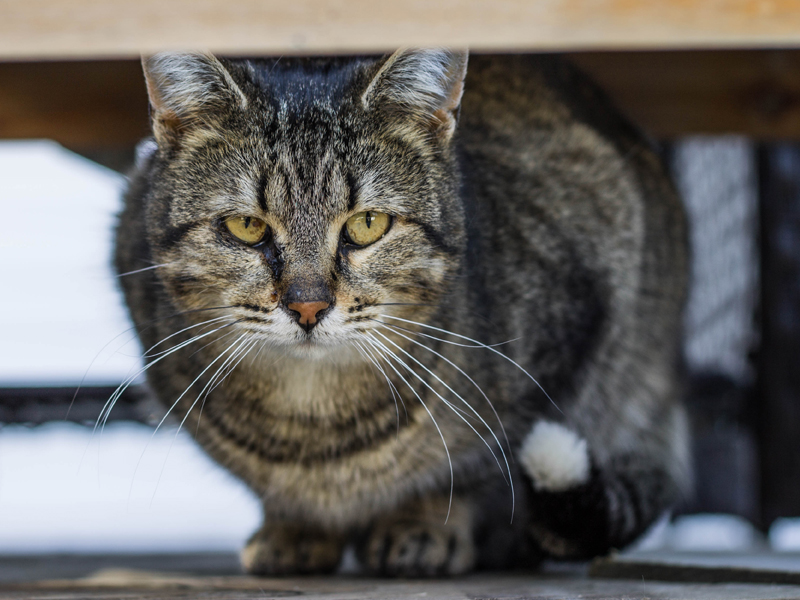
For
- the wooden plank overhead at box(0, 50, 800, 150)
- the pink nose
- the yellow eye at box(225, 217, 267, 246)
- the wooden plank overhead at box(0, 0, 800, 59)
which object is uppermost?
the wooden plank overhead at box(0, 50, 800, 150)

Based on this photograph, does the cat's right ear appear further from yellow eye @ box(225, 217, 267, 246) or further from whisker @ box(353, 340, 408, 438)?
whisker @ box(353, 340, 408, 438)

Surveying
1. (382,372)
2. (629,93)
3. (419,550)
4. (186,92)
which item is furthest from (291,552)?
(629,93)

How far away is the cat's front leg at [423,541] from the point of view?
1788 mm

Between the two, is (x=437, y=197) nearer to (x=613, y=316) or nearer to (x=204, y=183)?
(x=204, y=183)

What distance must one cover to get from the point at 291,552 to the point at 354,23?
123cm

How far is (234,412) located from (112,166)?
1.75m

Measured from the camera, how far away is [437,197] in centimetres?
171

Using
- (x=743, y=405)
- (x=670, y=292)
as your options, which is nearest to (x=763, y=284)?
(x=743, y=405)

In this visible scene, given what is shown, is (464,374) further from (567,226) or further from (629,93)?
(629,93)

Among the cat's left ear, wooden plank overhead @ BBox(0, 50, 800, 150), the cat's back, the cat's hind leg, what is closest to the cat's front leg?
the cat's hind leg

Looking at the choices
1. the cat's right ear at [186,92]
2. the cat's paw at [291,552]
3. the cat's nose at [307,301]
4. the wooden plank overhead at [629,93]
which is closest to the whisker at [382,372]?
the cat's nose at [307,301]

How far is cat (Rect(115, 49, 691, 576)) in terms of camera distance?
158 cm

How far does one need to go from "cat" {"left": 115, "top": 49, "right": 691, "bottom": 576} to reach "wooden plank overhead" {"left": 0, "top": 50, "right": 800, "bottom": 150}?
39 cm

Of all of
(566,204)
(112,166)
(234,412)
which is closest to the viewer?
(234,412)
